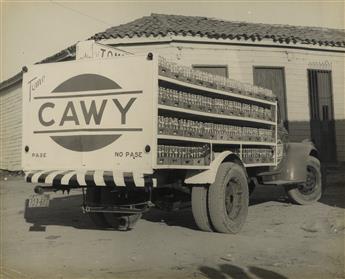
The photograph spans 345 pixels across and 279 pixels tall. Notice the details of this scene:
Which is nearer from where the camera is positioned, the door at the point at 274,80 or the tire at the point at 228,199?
the tire at the point at 228,199

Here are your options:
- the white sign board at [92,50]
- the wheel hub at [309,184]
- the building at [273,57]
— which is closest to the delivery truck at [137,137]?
the white sign board at [92,50]

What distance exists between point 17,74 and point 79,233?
14.8 m

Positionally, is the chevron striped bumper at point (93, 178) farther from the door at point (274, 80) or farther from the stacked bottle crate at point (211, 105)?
the door at point (274, 80)

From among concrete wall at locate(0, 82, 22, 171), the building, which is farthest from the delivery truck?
concrete wall at locate(0, 82, 22, 171)

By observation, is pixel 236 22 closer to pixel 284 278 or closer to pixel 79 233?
pixel 79 233

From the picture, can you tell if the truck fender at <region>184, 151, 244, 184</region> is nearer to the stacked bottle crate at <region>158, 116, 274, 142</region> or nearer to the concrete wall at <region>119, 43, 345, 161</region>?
the stacked bottle crate at <region>158, 116, 274, 142</region>

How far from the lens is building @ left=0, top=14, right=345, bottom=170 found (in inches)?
636

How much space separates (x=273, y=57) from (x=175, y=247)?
11.6m

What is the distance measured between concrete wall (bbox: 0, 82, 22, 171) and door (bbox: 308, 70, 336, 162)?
1154 centimetres

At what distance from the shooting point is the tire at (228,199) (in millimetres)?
7594

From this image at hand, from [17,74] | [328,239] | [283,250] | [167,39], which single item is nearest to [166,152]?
[283,250]

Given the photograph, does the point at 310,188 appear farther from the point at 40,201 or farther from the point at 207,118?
the point at 40,201

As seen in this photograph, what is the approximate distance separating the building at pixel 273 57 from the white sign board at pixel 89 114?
9067 millimetres

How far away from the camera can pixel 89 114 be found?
22.8 ft
